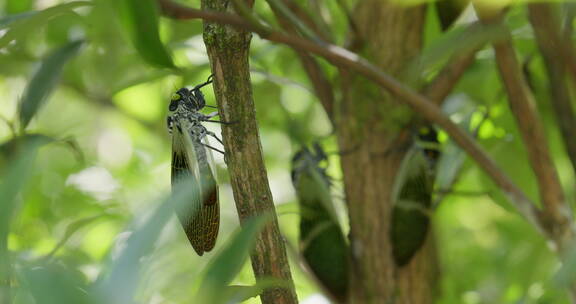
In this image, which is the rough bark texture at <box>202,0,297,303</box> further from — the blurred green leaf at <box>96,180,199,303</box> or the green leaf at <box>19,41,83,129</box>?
the green leaf at <box>19,41,83,129</box>

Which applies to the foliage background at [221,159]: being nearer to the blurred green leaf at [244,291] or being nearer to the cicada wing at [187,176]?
the cicada wing at [187,176]

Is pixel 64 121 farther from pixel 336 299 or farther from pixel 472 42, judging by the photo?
pixel 472 42

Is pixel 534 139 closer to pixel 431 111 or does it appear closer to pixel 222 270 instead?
pixel 431 111

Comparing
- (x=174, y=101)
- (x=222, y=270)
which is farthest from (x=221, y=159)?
(x=222, y=270)

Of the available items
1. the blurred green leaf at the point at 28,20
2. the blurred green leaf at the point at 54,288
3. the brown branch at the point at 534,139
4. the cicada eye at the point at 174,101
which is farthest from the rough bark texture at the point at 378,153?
the blurred green leaf at the point at 54,288

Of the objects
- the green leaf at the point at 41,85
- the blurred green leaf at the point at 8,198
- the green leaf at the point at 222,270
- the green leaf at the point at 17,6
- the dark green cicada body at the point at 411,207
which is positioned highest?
the green leaf at the point at 17,6

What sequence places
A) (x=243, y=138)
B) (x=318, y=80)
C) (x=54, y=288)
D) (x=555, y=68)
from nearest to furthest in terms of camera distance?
1. (x=54, y=288)
2. (x=243, y=138)
3. (x=555, y=68)
4. (x=318, y=80)
